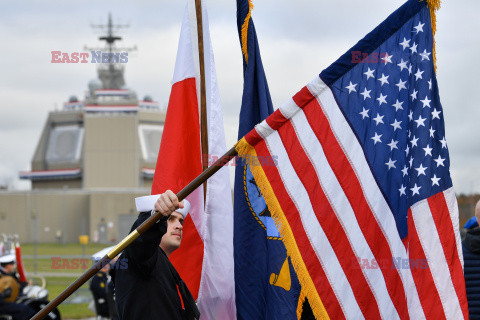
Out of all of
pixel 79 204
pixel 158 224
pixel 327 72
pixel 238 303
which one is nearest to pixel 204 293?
pixel 238 303

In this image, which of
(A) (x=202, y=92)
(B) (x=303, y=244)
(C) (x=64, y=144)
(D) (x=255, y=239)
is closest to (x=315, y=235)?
(B) (x=303, y=244)

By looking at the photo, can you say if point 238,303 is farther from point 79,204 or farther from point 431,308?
point 79,204

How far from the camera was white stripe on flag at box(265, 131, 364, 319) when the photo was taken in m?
4.09

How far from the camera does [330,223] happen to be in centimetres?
413

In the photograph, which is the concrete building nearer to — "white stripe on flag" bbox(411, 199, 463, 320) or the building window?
the building window

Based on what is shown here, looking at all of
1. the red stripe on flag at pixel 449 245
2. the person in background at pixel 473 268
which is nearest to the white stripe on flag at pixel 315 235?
the red stripe on flag at pixel 449 245

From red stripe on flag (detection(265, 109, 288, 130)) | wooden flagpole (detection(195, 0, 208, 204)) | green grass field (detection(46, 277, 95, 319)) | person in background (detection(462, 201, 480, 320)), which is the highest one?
wooden flagpole (detection(195, 0, 208, 204))

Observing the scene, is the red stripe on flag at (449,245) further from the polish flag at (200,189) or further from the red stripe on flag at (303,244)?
the polish flag at (200,189)

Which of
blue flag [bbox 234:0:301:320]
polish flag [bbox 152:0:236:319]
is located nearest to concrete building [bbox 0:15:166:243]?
polish flag [bbox 152:0:236:319]

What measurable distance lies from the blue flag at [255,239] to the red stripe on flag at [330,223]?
0.78 metres

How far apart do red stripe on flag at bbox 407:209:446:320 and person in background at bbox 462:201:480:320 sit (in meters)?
1.23

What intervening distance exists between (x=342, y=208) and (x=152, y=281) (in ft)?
3.59

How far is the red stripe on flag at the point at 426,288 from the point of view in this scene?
3900 millimetres

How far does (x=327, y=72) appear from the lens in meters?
4.15
